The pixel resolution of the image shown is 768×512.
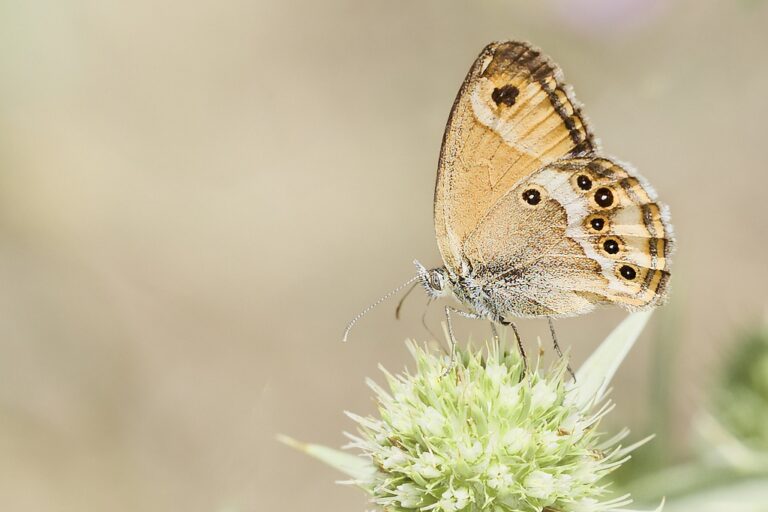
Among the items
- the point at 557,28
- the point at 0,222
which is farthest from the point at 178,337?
the point at 557,28

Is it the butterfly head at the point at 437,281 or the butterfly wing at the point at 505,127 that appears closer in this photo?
the butterfly wing at the point at 505,127

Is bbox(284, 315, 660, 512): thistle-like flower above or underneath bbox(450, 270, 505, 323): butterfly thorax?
underneath

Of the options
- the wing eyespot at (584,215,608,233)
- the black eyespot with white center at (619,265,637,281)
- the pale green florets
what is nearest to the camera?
the pale green florets

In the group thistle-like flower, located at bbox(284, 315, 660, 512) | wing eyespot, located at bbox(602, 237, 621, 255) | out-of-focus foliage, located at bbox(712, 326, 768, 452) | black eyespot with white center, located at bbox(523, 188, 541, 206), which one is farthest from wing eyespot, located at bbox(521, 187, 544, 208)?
out-of-focus foliage, located at bbox(712, 326, 768, 452)

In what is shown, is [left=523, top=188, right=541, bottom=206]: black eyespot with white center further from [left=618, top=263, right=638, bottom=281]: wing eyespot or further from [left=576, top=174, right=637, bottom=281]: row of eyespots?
[left=618, top=263, right=638, bottom=281]: wing eyespot

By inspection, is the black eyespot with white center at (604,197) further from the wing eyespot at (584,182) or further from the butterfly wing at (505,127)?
the butterfly wing at (505,127)

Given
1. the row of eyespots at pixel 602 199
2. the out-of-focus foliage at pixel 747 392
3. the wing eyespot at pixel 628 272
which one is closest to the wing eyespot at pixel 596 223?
the row of eyespots at pixel 602 199

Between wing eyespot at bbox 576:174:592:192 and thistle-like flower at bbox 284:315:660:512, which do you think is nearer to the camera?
thistle-like flower at bbox 284:315:660:512
